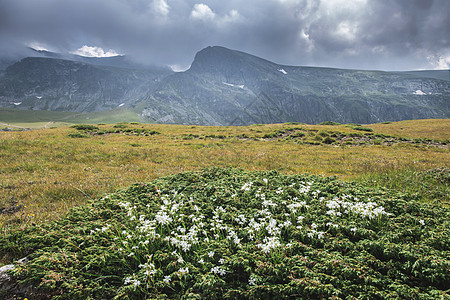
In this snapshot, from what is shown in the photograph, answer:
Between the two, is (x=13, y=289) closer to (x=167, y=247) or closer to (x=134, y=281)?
(x=134, y=281)

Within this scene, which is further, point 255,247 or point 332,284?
point 255,247

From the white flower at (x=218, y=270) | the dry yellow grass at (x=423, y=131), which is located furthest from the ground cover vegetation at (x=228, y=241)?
the dry yellow grass at (x=423, y=131)

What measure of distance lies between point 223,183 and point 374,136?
33370 millimetres

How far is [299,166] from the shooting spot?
1427 cm

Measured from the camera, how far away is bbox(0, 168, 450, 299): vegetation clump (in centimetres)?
388

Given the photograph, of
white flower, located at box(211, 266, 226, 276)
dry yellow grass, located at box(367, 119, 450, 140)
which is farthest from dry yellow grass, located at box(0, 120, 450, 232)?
dry yellow grass, located at box(367, 119, 450, 140)

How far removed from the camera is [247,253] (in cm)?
447

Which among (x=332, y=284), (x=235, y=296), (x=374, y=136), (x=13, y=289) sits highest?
(x=374, y=136)

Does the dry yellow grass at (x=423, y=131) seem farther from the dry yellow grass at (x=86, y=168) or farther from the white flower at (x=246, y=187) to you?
the white flower at (x=246, y=187)

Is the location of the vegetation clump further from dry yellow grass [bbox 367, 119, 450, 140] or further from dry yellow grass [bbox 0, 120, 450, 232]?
dry yellow grass [bbox 367, 119, 450, 140]

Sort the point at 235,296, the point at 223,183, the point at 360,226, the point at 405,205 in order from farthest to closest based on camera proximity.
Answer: the point at 223,183
the point at 405,205
the point at 360,226
the point at 235,296

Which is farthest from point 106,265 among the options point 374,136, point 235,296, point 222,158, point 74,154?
point 374,136

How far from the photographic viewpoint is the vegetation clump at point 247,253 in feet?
12.7

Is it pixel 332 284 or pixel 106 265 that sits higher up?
pixel 332 284
